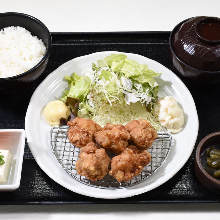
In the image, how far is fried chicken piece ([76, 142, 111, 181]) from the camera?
320 centimetres

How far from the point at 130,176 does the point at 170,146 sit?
0.52 m

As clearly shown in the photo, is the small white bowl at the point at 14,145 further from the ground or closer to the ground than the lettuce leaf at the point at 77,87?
closer to the ground

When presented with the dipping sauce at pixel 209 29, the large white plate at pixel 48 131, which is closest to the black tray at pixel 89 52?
the large white plate at pixel 48 131

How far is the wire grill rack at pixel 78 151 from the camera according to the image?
11.1 feet

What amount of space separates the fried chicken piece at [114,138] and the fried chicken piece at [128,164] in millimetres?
63

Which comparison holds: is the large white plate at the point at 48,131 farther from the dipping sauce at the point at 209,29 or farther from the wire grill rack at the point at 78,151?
the dipping sauce at the point at 209,29

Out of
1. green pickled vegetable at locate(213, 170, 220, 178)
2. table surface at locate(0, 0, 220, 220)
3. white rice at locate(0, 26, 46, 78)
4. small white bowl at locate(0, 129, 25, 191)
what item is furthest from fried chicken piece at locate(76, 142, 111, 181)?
table surface at locate(0, 0, 220, 220)

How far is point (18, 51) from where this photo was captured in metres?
3.94

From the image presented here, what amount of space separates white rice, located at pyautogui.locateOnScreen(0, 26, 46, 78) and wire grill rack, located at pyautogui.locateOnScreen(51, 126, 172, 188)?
651 millimetres

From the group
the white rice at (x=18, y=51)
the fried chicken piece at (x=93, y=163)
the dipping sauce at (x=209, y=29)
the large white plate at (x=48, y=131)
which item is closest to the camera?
the fried chicken piece at (x=93, y=163)

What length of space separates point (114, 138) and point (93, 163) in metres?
0.28
